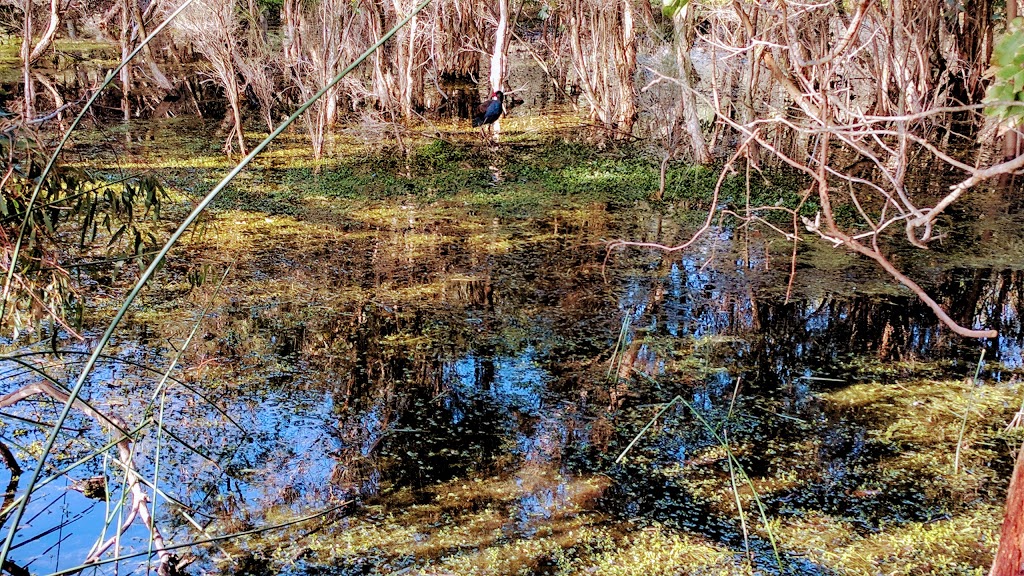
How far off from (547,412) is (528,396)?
0.57 ft

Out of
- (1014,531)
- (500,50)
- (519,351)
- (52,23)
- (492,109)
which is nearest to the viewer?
(1014,531)

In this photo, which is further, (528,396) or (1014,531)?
→ (528,396)

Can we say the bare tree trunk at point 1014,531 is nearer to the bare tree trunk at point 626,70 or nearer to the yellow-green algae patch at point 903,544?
the yellow-green algae patch at point 903,544

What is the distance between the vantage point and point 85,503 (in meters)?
3.08

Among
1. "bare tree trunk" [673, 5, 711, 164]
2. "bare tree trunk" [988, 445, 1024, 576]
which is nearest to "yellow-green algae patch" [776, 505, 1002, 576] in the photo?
"bare tree trunk" [988, 445, 1024, 576]

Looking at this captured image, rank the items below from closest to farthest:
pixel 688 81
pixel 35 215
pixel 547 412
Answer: pixel 35 215, pixel 547 412, pixel 688 81

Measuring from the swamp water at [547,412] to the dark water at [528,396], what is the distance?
14 millimetres

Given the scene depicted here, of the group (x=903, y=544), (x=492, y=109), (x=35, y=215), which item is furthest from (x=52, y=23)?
(x=903, y=544)

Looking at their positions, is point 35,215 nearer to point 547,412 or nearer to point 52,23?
point 547,412

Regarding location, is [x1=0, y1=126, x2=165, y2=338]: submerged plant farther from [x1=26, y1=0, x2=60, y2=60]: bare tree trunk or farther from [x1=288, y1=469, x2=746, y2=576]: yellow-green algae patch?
[x1=26, y1=0, x2=60, y2=60]: bare tree trunk

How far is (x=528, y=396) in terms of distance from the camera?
13.1 ft

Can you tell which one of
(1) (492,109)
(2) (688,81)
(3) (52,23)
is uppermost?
(3) (52,23)

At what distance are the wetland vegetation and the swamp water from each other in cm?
2

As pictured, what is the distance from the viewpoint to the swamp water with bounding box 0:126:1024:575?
2.92m
